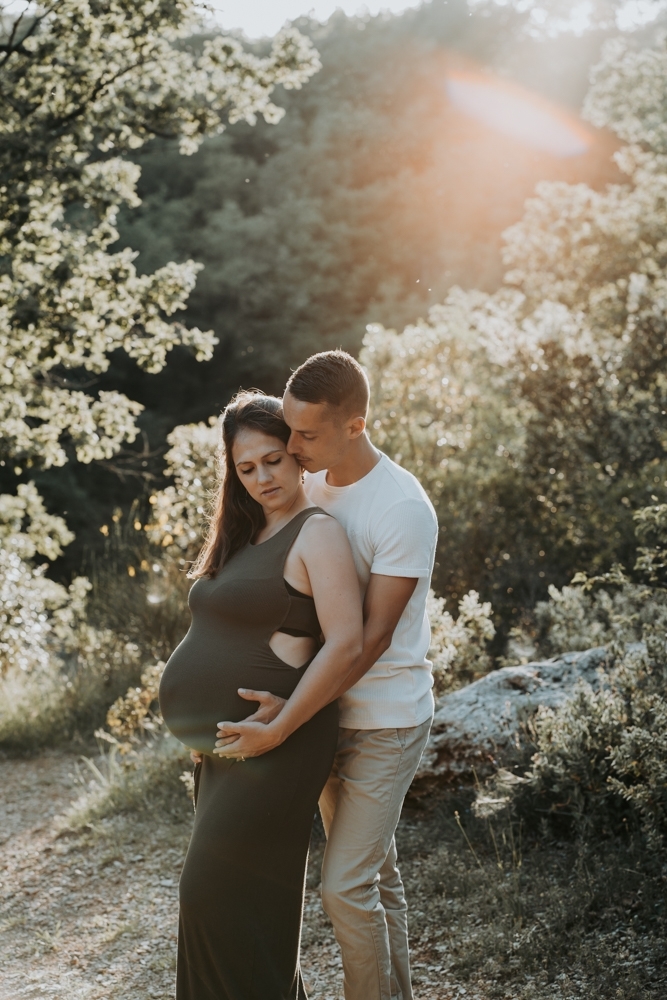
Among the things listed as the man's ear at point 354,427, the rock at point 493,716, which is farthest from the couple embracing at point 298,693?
the rock at point 493,716

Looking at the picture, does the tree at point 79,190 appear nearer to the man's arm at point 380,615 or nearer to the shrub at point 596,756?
the shrub at point 596,756

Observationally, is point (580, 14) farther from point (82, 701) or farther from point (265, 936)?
point (265, 936)

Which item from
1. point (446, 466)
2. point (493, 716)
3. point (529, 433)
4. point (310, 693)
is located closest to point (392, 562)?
point (310, 693)

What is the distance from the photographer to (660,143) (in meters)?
17.4

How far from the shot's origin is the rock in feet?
15.1

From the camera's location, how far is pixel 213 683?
2.69 meters

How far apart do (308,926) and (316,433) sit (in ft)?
8.63

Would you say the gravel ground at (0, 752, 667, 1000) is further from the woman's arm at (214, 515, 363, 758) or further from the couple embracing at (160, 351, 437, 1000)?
the woman's arm at (214, 515, 363, 758)

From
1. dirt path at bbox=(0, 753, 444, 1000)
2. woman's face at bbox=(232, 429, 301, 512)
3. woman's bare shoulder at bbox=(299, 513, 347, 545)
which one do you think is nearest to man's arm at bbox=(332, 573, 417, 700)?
woman's bare shoulder at bbox=(299, 513, 347, 545)

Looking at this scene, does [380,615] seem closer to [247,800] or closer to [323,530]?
[323,530]

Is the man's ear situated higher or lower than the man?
higher

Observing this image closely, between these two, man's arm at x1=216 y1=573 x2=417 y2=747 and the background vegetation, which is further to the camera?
the background vegetation

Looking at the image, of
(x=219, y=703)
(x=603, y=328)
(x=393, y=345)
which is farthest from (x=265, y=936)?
(x=603, y=328)

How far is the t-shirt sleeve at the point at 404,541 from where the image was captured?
8.66ft
